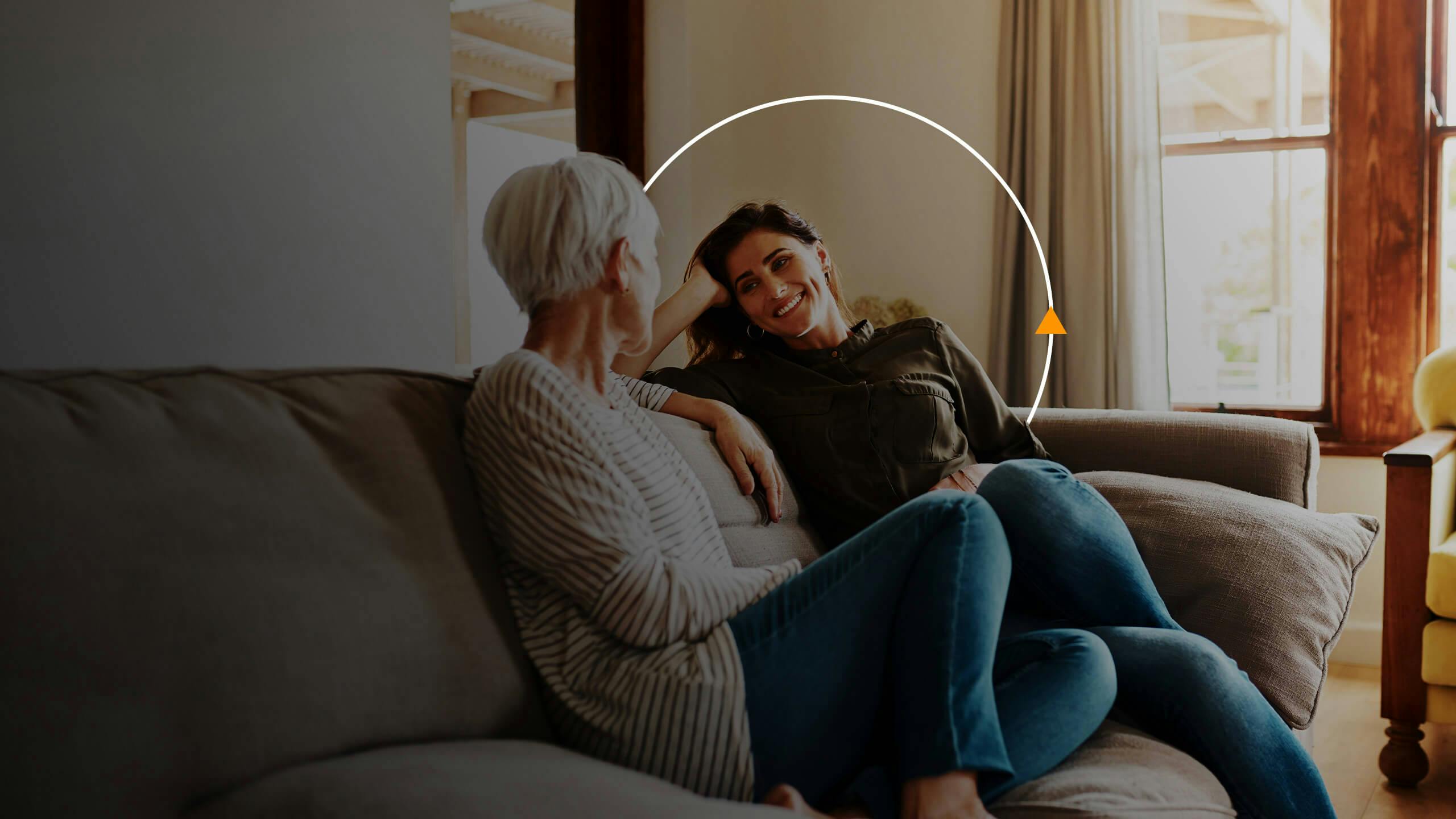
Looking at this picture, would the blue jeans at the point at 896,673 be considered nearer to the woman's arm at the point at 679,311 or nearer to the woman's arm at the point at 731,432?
the woman's arm at the point at 731,432

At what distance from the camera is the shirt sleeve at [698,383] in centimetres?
189

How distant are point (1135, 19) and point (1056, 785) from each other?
9.12 feet

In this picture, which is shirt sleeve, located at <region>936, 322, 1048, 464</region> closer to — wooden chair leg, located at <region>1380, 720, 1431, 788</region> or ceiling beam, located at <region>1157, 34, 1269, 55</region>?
wooden chair leg, located at <region>1380, 720, 1431, 788</region>

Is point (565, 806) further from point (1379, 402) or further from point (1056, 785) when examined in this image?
point (1379, 402)

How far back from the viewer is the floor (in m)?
2.13

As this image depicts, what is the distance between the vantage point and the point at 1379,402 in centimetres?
Answer: 318

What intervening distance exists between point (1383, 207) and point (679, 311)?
2.37m

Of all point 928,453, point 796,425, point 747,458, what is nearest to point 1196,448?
point 928,453

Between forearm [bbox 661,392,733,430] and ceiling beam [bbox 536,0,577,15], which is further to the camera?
ceiling beam [bbox 536,0,577,15]

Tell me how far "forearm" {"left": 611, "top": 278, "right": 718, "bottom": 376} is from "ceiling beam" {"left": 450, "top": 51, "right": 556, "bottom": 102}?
3.39 ft

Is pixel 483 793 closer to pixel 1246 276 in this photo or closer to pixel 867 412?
pixel 867 412

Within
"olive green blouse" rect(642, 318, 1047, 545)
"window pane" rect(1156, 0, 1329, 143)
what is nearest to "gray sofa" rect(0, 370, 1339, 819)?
"olive green blouse" rect(642, 318, 1047, 545)

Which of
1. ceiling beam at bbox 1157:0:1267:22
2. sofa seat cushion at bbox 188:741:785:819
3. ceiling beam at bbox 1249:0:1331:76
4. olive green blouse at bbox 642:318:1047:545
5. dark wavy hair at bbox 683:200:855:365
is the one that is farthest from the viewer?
ceiling beam at bbox 1157:0:1267:22

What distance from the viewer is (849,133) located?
3678 millimetres
